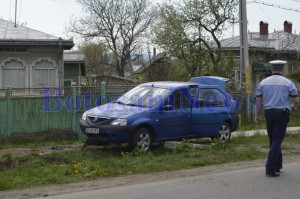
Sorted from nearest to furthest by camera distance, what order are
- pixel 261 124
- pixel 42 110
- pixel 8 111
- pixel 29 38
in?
pixel 8 111 < pixel 42 110 < pixel 261 124 < pixel 29 38

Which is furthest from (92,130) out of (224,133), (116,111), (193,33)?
(193,33)

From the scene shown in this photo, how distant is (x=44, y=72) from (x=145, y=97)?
31.3ft

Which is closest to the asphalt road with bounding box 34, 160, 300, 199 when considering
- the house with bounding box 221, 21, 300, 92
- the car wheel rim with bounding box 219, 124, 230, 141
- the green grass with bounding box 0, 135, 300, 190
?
the green grass with bounding box 0, 135, 300, 190

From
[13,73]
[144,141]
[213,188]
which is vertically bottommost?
[213,188]

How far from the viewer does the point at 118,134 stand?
9828 millimetres

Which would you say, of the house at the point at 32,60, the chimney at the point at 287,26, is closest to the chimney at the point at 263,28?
the chimney at the point at 287,26

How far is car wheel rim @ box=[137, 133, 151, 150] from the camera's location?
33.6 ft

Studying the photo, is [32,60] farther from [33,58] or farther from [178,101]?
[178,101]

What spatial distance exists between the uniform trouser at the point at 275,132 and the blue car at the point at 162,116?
129 inches

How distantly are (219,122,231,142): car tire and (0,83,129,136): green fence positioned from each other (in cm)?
375

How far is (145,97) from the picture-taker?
430 inches

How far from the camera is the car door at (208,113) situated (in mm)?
11500

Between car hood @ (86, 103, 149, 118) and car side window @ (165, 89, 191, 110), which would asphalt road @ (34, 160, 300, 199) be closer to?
car hood @ (86, 103, 149, 118)

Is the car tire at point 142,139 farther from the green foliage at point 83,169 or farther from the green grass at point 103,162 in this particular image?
the green foliage at point 83,169
